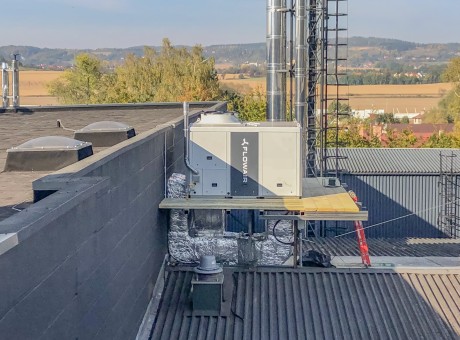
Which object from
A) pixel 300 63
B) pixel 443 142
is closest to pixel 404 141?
pixel 443 142

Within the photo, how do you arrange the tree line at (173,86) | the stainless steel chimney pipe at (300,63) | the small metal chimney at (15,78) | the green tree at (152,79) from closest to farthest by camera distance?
1. the stainless steel chimney pipe at (300,63)
2. the small metal chimney at (15,78)
3. the tree line at (173,86)
4. the green tree at (152,79)

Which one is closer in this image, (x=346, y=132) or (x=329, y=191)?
(x=329, y=191)

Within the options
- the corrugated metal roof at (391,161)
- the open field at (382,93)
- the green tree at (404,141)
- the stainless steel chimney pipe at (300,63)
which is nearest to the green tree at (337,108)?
the corrugated metal roof at (391,161)

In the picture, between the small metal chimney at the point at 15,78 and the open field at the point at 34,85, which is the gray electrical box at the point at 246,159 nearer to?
the small metal chimney at the point at 15,78

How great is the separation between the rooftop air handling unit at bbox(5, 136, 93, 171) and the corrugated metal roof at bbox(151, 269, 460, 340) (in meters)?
2.70

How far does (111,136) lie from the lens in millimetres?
10961

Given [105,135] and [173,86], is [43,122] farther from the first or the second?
[173,86]

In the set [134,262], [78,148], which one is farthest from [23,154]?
[134,262]

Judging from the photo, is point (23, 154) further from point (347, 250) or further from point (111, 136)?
point (347, 250)

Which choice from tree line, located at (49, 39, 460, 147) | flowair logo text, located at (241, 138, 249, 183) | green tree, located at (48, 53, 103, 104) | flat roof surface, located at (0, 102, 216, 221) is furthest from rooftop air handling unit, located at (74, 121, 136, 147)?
green tree, located at (48, 53, 103, 104)

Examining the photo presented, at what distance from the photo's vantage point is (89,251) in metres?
6.08

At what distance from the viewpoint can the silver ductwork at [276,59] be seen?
16.7 metres

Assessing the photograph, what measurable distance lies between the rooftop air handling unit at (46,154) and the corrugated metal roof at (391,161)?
1956 centimetres

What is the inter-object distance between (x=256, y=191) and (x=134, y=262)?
3219mm
